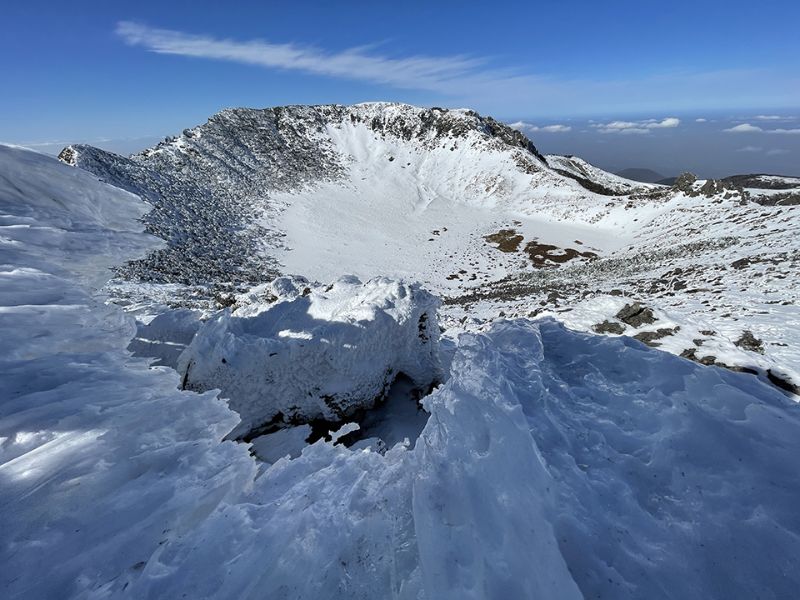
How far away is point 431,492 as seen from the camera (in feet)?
14.1

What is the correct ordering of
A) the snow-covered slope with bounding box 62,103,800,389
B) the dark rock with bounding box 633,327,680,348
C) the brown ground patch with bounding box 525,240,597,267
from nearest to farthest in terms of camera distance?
the dark rock with bounding box 633,327,680,348
the snow-covered slope with bounding box 62,103,800,389
the brown ground patch with bounding box 525,240,597,267

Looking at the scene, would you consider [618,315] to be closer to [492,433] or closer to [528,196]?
[492,433]

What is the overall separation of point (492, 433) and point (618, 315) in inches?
513

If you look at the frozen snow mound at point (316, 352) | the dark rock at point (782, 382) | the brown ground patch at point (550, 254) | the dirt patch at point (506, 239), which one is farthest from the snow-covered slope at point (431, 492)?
the dirt patch at point (506, 239)

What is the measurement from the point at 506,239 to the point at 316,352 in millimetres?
38127

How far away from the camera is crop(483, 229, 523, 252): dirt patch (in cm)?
4244

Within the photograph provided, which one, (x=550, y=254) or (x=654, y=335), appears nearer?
(x=654, y=335)

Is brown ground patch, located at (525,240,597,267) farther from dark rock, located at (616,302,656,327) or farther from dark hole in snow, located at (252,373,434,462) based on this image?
dark hole in snow, located at (252,373,434,462)

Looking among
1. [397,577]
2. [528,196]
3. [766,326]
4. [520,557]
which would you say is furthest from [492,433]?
[528,196]

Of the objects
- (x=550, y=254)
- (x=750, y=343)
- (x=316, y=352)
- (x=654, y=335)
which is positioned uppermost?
(x=316, y=352)

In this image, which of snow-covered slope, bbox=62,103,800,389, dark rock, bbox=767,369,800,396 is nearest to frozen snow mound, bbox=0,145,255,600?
snow-covered slope, bbox=62,103,800,389

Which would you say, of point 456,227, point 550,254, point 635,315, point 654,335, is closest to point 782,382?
point 654,335

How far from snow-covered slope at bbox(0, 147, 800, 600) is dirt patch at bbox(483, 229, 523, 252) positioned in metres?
36.7

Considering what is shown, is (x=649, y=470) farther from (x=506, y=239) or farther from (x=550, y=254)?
(x=506, y=239)
